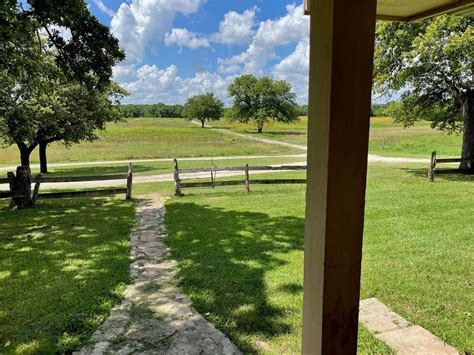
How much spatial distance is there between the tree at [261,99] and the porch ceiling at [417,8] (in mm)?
57041

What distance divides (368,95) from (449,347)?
266cm

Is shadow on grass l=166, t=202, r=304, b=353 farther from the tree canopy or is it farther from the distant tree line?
the distant tree line

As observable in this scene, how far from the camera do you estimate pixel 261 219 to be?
7770 millimetres

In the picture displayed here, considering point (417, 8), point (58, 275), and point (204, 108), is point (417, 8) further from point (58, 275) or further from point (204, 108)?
point (204, 108)

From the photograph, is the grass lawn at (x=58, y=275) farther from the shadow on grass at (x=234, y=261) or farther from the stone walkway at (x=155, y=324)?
the shadow on grass at (x=234, y=261)

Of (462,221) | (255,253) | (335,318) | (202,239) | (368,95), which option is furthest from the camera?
(462,221)

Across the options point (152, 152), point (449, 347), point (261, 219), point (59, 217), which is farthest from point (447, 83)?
point (152, 152)

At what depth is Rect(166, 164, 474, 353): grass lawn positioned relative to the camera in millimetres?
3303

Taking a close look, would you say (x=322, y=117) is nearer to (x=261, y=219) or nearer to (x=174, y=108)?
(x=261, y=219)

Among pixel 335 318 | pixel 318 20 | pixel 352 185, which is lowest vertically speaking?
pixel 335 318

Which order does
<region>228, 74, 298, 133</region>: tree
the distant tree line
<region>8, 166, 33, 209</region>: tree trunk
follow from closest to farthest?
<region>8, 166, 33, 209</region>: tree trunk, <region>228, 74, 298, 133</region>: tree, the distant tree line

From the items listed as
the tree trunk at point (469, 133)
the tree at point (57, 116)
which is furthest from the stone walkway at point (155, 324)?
the tree trunk at point (469, 133)

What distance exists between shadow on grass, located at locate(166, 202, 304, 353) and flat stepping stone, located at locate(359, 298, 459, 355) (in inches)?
32.3

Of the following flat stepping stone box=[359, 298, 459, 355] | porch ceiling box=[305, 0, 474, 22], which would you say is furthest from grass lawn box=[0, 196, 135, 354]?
porch ceiling box=[305, 0, 474, 22]
